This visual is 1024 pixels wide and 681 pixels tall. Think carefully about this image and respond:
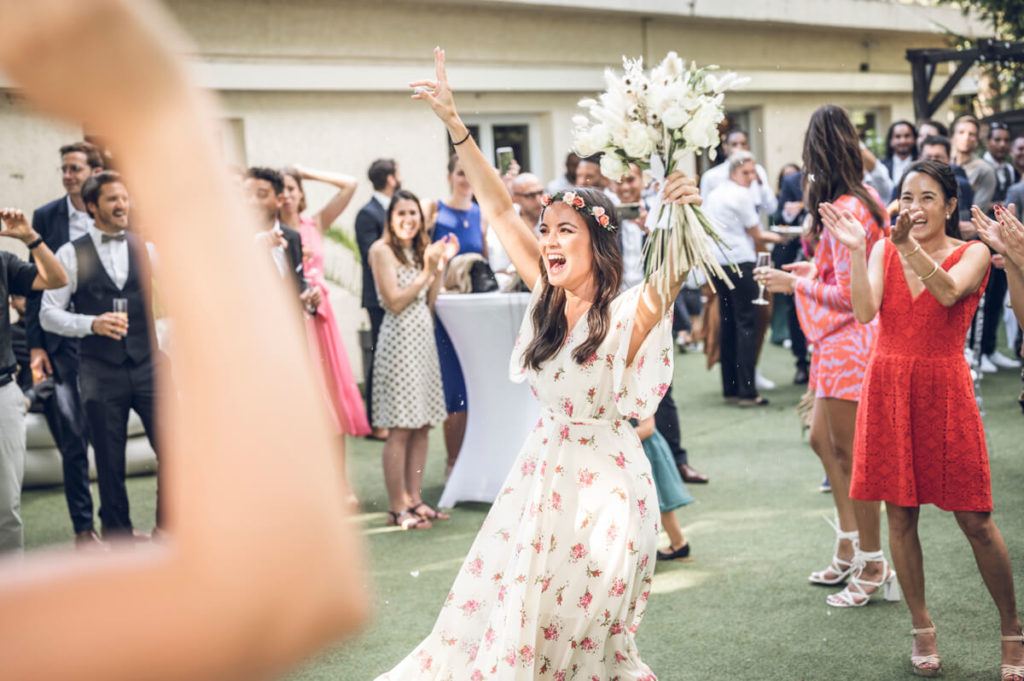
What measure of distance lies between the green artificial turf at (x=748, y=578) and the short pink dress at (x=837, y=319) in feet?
3.09

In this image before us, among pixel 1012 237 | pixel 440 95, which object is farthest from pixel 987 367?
pixel 440 95

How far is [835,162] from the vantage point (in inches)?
181

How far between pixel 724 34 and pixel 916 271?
497 inches

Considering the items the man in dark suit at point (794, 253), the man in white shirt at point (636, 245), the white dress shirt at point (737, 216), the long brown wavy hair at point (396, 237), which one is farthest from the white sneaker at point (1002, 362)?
the long brown wavy hair at point (396, 237)

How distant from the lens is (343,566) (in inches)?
20.6

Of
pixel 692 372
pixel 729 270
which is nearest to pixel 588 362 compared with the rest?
pixel 729 270

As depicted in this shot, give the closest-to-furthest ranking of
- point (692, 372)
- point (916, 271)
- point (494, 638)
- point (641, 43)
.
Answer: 1. point (494, 638)
2. point (916, 271)
3. point (692, 372)
4. point (641, 43)

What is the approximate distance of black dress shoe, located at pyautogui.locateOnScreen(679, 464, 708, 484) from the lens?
6.70 meters

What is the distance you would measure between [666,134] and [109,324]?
3382 millimetres

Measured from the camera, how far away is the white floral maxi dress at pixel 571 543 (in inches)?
125

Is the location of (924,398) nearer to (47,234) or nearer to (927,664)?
(927,664)

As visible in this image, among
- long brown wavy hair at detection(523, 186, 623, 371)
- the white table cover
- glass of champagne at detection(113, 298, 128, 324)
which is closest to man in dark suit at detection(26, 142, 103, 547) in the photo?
glass of champagne at detection(113, 298, 128, 324)

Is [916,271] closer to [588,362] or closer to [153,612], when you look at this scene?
[588,362]

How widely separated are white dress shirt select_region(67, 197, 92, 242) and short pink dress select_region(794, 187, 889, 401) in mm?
4550
